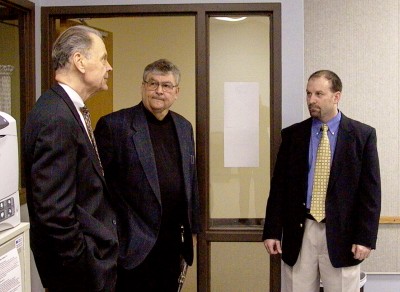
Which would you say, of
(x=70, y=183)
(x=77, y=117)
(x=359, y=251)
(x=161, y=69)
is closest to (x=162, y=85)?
(x=161, y=69)

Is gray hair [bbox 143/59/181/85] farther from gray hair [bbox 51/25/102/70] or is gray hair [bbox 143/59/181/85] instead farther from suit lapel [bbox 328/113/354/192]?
suit lapel [bbox 328/113/354/192]

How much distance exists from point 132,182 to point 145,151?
13cm

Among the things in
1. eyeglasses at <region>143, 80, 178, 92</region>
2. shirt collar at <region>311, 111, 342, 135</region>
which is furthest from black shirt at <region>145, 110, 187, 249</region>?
shirt collar at <region>311, 111, 342, 135</region>

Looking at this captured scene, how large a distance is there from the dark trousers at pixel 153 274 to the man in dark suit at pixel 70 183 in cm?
51

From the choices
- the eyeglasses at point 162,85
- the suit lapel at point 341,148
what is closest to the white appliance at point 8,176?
the eyeglasses at point 162,85

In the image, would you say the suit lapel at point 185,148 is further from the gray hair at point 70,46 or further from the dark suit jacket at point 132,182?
the gray hair at point 70,46

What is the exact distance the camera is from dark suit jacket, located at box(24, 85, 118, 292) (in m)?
1.33

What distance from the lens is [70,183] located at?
1.36 meters

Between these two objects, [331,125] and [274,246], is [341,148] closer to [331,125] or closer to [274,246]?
[331,125]

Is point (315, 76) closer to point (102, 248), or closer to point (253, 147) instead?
point (253, 147)

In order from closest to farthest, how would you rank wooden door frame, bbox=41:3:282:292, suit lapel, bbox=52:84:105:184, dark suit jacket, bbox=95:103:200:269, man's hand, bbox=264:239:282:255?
suit lapel, bbox=52:84:105:184 → dark suit jacket, bbox=95:103:200:269 → man's hand, bbox=264:239:282:255 → wooden door frame, bbox=41:3:282:292

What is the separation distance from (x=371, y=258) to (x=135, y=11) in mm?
1900

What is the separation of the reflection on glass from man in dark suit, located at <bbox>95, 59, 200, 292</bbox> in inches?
16.5

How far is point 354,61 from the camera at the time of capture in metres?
2.91
